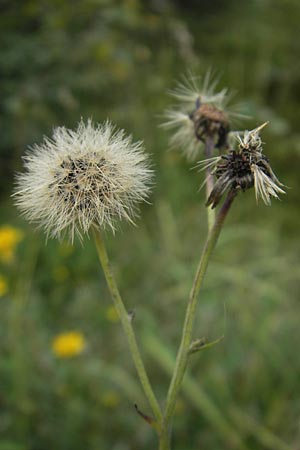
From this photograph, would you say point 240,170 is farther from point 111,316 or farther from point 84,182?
point 111,316

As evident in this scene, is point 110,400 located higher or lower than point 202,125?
lower

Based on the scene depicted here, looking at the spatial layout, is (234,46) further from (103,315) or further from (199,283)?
(199,283)

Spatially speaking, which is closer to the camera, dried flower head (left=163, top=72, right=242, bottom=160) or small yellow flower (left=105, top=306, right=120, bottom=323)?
dried flower head (left=163, top=72, right=242, bottom=160)

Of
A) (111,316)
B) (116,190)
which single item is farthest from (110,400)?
(116,190)

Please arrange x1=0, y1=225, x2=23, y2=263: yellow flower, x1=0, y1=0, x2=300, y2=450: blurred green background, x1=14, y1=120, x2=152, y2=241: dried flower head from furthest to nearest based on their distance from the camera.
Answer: x1=0, y1=225, x2=23, y2=263: yellow flower < x1=0, y1=0, x2=300, y2=450: blurred green background < x1=14, y1=120, x2=152, y2=241: dried flower head

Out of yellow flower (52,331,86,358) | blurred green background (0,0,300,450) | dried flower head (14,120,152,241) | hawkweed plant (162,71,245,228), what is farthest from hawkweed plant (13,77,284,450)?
yellow flower (52,331,86,358)

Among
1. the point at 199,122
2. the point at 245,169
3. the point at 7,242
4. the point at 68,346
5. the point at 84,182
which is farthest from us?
the point at 7,242

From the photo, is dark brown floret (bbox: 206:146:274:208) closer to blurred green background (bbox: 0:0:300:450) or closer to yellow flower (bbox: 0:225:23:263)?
blurred green background (bbox: 0:0:300:450)
